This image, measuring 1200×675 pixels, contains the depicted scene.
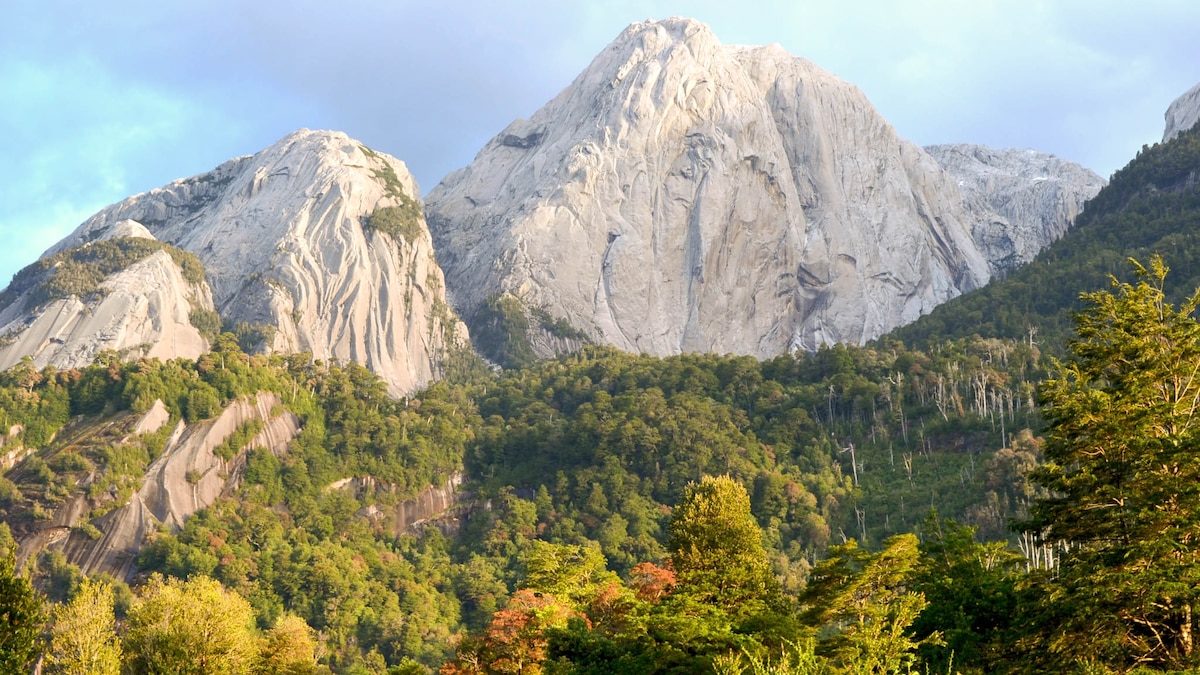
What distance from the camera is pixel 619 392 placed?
455 ft

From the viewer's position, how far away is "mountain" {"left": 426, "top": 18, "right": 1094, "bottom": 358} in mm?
182125

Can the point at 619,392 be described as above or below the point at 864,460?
above

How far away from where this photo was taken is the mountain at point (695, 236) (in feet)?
598

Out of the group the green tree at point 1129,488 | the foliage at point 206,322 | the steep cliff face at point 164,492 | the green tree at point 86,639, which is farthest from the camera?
the foliage at point 206,322

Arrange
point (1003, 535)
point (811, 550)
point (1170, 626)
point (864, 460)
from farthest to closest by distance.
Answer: point (864, 460)
point (811, 550)
point (1003, 535)
point (1170, 626)

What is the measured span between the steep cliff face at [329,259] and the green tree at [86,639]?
10586 centimetres

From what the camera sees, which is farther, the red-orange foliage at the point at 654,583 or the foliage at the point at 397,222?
the foliage at the point at 397,222

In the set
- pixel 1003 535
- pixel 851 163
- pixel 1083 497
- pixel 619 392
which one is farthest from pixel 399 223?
pixel 1083 497

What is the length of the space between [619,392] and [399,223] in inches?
2259

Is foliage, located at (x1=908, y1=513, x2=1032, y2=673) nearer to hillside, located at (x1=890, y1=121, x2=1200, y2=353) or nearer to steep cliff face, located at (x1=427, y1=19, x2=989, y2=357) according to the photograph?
hillside, located at (x1=890, y1=121, x2=1200, y2=353)

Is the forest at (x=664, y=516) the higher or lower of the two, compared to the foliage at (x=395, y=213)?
lower

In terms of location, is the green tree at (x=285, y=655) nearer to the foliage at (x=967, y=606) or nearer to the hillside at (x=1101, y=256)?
the foliage at (x=967, y=606)

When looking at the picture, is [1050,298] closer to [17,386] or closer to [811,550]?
[811,550]

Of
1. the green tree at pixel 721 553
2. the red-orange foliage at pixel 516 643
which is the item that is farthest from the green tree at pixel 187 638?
the green tree at pixel 721 553
